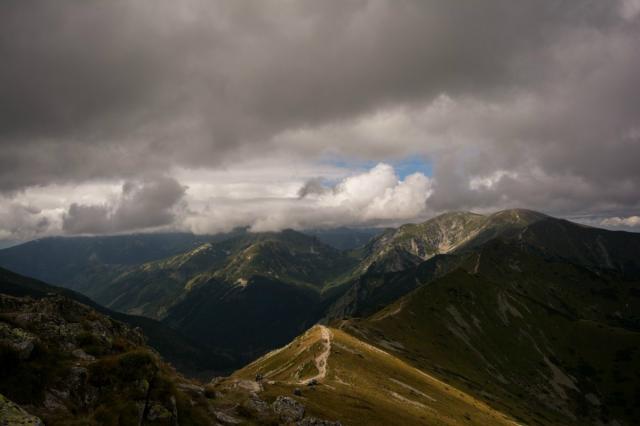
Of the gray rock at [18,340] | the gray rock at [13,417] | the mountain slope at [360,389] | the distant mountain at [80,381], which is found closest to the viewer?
the gray rock at [13,417]

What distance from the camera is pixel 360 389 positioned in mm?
88688

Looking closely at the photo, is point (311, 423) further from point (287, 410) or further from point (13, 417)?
point (13, 417)

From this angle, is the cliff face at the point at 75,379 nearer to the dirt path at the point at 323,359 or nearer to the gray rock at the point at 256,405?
the gray rock at the point at 256,405

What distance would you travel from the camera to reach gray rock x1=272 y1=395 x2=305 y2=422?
42953 mm

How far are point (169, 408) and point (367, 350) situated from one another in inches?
4993

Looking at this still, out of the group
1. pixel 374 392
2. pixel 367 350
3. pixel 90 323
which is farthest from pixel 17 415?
pixel 367 350

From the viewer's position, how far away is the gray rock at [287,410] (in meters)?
43.0

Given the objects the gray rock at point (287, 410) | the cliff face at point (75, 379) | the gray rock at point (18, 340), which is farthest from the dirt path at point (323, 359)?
the gray rock at point (18, 340)

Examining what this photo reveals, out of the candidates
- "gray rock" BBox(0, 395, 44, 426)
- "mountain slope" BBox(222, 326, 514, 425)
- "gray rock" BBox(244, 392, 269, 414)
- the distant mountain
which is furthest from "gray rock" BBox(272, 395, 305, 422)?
"gray rock" BBox(0, 395, 44, 426)

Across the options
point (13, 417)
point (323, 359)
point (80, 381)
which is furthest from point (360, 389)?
point (13, 417)

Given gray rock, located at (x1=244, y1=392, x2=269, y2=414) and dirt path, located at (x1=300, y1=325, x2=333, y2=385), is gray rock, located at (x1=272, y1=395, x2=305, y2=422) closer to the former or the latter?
gray rock, located at (x1=244, y1=392, x2=269, y2=414)

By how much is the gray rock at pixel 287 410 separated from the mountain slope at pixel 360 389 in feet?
12.3

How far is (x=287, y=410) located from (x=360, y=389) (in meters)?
49.6

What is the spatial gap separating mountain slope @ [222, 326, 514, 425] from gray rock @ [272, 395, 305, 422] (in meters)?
3.74
